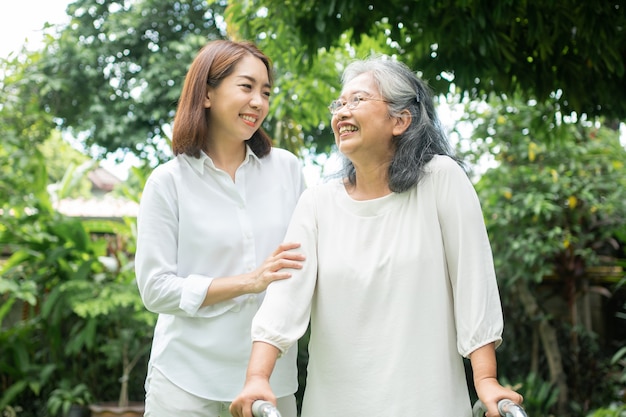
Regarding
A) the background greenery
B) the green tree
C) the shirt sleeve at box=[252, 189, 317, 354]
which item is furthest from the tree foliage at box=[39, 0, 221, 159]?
the shirt sleeve at box=[252, 189, 317, 354]

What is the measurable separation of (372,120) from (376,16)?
1.94m

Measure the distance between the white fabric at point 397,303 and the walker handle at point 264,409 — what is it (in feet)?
0.62

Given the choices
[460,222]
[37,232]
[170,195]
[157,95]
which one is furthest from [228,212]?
[157,95]

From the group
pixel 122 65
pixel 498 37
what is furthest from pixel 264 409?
pixel 122 65

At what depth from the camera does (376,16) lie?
363cm

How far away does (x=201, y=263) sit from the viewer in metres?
2.04

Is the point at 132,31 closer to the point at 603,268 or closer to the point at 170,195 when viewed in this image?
the point at 603,268

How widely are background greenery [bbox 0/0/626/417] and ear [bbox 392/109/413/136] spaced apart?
1.82m

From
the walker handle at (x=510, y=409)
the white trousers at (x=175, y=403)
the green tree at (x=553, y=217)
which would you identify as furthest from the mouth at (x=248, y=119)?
the green tree at (x=553, y=217)

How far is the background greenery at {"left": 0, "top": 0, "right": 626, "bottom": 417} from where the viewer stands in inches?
151

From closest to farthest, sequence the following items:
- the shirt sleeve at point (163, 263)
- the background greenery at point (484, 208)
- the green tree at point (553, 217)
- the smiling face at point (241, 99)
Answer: the shirt sleeve at point (163, 263) → the smiling face at point (241, 99) → the background greenery at point (484, 208) → the green tree at point (553, 217)

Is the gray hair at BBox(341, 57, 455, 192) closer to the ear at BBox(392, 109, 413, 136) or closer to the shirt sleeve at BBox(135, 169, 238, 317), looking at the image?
the ear at BBox(392, 109, 413, 136)

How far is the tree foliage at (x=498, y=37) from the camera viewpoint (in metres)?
3.34

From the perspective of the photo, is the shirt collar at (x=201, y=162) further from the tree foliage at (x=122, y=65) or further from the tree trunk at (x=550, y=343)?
the tree foliage at (x=122, y=65)
